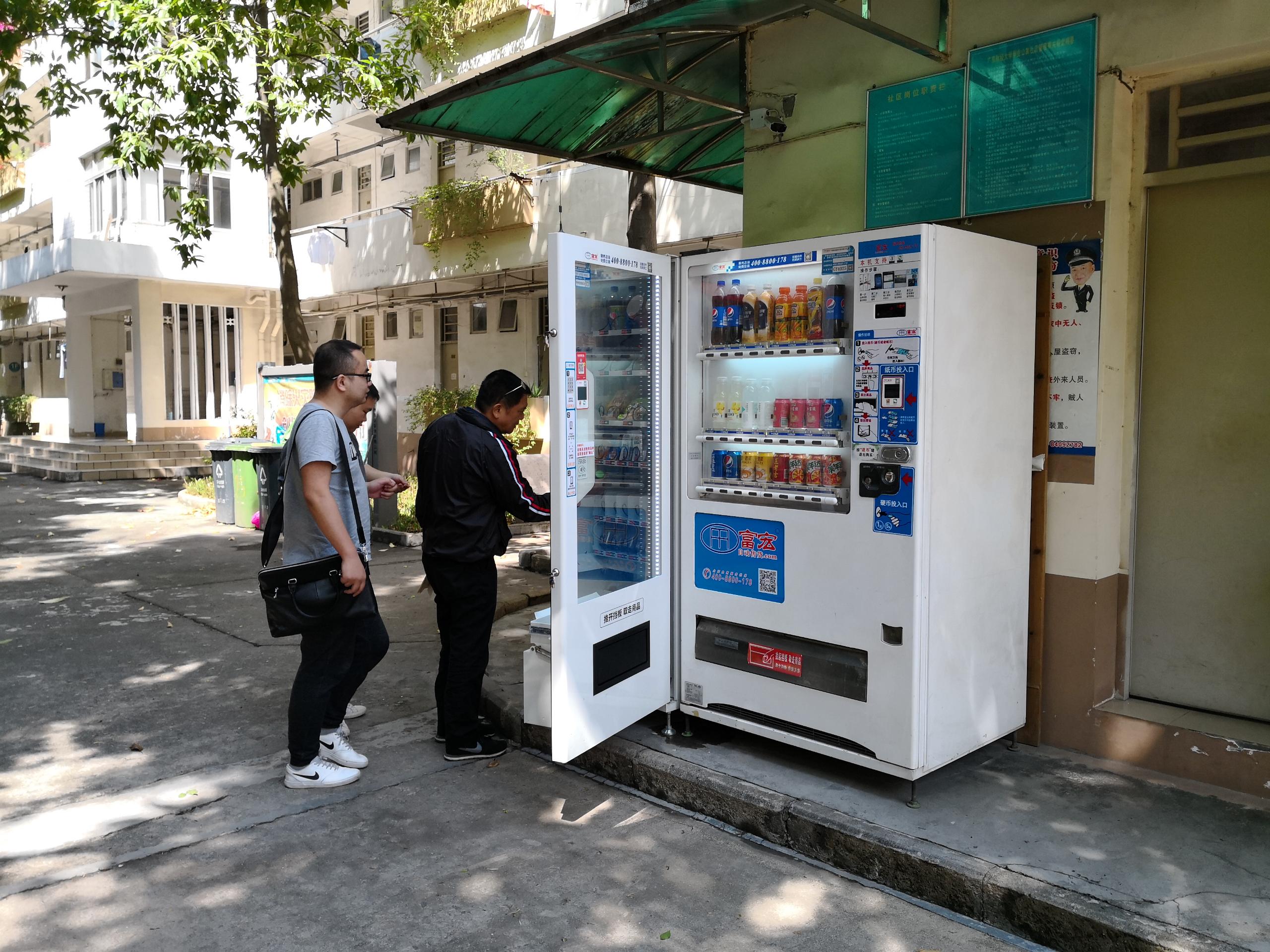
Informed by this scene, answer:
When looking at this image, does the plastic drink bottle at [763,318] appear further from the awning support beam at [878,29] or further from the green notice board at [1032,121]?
the awning support beam at [878,29]

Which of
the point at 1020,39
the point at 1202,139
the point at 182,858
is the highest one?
the point at 1020,39

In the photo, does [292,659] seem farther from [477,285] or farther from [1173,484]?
[477,285]

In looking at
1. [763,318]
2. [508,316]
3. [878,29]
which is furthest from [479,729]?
[508,316]

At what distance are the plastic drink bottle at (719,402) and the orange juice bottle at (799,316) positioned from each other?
52 cm

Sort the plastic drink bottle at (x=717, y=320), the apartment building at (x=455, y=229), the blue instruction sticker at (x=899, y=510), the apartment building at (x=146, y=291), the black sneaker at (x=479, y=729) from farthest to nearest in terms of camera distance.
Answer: the apartment building at (x=146, y=291)
the apartment building at (x=455, y=229)
the black sneaker at (x=479, y=729)
the plastic drink bottle at (x=717, y=320)
the blue instruction sticker at (x=899, y=510)

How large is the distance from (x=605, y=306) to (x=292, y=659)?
12.2 feet

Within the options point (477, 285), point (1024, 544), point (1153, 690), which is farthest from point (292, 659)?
point (477, 285)

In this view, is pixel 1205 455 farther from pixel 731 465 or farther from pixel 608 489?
pixel 608 489

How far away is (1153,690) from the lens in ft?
15.2

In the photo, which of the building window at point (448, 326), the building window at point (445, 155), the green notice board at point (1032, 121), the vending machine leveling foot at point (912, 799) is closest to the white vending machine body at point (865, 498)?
the vending machine leveling foot at point (912, 799)

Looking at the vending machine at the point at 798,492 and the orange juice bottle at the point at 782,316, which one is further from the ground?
the orange juice bottle at the point at 782,316

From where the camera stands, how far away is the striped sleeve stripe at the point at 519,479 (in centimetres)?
465

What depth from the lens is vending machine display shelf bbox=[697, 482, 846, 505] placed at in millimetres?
4402

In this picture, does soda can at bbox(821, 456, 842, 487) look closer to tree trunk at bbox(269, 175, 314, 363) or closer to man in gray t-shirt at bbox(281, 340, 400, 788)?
man in gray t-shirt at bbox(281, 340, 400, 788)
